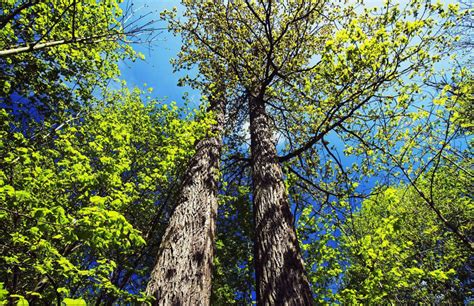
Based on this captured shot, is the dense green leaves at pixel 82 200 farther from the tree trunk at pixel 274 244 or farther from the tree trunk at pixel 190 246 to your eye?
the tree trunk at pixel 274 244

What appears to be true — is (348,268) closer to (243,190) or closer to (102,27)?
(243,190)

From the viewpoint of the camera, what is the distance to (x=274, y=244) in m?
3.31

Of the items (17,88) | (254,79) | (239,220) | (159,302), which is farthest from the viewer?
(239,220)

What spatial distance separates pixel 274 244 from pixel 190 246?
1135 mm

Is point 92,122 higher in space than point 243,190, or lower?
higher

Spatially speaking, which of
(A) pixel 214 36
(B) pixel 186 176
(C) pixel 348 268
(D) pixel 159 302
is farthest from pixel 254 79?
(C) pixel 348 268

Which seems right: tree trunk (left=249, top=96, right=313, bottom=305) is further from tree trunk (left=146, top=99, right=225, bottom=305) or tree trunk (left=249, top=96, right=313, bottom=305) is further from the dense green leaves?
the dense green leaves

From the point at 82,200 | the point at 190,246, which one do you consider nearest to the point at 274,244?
the point at 190,246

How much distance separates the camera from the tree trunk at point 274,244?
2.72 m

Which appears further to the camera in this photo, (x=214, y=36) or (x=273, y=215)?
(x=214, y=36)

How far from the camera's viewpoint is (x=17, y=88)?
5406mm

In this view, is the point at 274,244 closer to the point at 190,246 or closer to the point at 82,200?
the point at 190,246

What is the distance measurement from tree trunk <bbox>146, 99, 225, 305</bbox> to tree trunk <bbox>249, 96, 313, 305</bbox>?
71 centimetres

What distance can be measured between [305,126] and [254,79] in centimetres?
193
